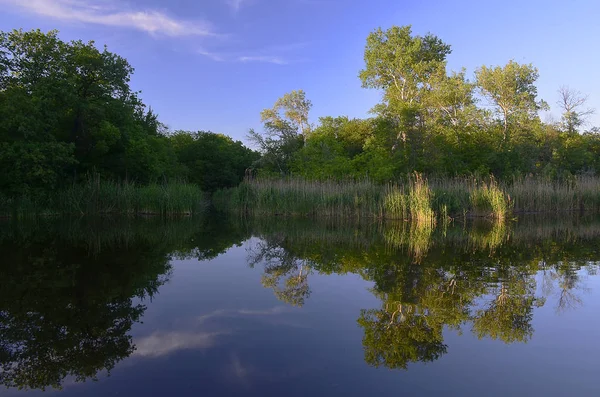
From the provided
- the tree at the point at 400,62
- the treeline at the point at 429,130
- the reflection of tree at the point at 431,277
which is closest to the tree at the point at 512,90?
the treeline at the point at 429,130

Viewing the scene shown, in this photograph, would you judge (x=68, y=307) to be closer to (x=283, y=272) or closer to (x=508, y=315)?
(x=283, y=272)

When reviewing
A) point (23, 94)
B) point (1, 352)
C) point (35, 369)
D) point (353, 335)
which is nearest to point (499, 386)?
point (353, 335)

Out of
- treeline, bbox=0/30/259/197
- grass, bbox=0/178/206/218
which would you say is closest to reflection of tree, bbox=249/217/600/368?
grass, bbox=0/178/206/218

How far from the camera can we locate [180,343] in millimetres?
3684

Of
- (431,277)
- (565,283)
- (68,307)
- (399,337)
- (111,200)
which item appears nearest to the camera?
(399,337)

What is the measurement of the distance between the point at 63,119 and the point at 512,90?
3091 centimetres

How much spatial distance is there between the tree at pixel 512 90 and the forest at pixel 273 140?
0.26 feet

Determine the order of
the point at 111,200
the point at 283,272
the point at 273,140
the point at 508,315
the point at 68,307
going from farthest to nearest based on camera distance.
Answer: the point at 273,140, the point at 111,200, the point at 283,272, the point at 68,307, the point at 508,315

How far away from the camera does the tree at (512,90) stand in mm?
32062

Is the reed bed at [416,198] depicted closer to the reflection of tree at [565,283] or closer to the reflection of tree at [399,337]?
the reflection of tree at [565,283]

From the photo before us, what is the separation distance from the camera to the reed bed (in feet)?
51.1

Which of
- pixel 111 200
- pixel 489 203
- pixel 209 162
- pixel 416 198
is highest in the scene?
pixel 209 162

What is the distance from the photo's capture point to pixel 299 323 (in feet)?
13.8

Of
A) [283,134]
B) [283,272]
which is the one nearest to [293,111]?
[283,134]
